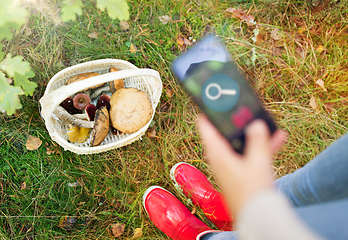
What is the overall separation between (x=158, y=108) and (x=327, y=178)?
1694mm

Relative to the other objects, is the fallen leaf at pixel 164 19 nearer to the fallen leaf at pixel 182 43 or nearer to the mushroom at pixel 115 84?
the fallen leaf at pixel 182 43

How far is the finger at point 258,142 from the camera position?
0.96 metres

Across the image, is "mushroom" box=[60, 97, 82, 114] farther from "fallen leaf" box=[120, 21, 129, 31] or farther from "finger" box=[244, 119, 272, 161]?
"finger" box=[244, 119, 272, 161]

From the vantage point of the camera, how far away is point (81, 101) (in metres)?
1.84

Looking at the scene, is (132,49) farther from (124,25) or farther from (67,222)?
(67,222)

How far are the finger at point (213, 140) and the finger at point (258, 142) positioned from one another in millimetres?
81

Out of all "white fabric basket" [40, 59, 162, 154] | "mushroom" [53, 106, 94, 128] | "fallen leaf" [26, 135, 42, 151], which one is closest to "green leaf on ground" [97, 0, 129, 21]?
"white fabric basket" [40, 59, 162, 154]

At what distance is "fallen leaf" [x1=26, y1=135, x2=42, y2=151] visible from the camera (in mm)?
2039

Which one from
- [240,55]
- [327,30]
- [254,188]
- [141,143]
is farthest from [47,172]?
[327,30]

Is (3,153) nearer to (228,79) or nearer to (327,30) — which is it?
(228,79)

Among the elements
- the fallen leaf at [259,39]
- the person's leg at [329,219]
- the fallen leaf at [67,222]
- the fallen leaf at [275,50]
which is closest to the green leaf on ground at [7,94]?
the fallen leaf at [67,222]

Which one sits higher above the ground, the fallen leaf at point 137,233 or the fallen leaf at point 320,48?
the fallen leaf at point 320,48

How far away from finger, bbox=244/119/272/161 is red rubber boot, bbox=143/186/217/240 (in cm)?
137

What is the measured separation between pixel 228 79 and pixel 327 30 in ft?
6.80
